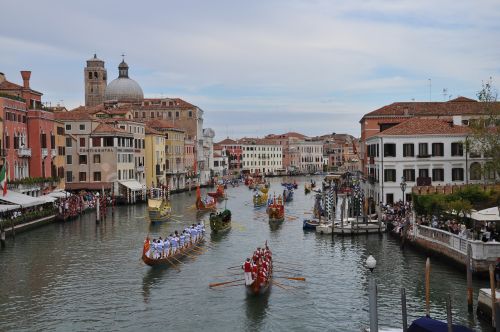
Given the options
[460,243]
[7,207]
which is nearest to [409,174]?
[460,243]

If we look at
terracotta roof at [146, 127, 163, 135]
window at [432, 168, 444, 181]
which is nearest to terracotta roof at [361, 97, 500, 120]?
window at [432, 168, 444, 181]

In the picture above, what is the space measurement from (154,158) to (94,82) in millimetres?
33626

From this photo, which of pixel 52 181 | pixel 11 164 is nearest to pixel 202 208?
pixel 52 181

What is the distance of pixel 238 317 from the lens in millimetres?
18516

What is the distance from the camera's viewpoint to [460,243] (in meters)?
23.0

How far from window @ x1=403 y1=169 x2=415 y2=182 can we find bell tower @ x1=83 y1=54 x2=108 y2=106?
6600cm

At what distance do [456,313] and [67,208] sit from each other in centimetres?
2885

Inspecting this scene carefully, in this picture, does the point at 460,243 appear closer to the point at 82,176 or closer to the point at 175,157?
the point at 82,176

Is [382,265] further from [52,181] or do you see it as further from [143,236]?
[52,181]

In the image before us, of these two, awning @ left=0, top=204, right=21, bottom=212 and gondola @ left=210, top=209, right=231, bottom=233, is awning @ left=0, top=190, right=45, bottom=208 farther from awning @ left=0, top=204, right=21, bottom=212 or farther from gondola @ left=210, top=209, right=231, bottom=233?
gondola @ left=210, top=209, right=231, bottom=233

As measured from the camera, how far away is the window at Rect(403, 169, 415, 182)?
3784 centimetres


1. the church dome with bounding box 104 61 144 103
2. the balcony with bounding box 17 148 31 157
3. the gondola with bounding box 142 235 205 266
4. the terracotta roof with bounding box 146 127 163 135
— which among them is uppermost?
the church dome with bounding box 104 61 144 103

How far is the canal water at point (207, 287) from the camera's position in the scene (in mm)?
18172

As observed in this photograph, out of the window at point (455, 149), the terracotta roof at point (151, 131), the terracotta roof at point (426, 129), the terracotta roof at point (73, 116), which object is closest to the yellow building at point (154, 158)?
the terracotta roof at point (151, 131)
